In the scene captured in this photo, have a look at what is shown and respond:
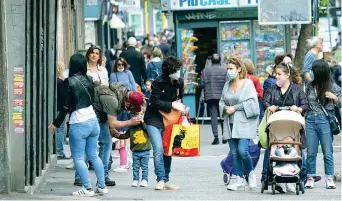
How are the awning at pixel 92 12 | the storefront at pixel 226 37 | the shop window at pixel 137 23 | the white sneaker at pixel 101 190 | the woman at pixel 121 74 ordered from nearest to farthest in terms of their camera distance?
the white sneaker at pixel 101 190 < the woman at pixel 121 74 < the storefront at pixel 226 37 < the awning at pixel 92 12 < the shop window at pixel 137 23

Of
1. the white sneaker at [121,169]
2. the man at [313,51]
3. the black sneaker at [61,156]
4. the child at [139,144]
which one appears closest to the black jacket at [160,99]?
the child at [139,144]

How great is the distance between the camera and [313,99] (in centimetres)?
1617

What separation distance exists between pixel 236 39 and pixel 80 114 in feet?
44.6

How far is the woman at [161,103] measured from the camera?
51.6 ft

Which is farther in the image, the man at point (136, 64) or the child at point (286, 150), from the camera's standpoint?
the man at point (136, 64)

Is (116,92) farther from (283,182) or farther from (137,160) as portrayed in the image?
(283,182)

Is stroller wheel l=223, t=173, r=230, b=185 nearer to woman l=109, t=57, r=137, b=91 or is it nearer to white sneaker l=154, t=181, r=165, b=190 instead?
white sneaker l=154, t=181, r=165, b=190

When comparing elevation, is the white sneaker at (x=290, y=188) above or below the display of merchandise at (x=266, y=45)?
below

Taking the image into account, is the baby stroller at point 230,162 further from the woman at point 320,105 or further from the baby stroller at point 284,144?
the baby stroller at point 284,144

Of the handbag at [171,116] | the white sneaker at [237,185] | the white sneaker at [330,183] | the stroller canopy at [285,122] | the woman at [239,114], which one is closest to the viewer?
the stroller canopy at [285,122]

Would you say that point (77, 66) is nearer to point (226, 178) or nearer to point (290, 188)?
point (226, 178)

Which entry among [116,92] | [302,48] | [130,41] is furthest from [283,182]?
[130,41]

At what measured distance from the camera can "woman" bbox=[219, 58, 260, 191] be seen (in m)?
15.7

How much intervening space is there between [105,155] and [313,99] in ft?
9.03
